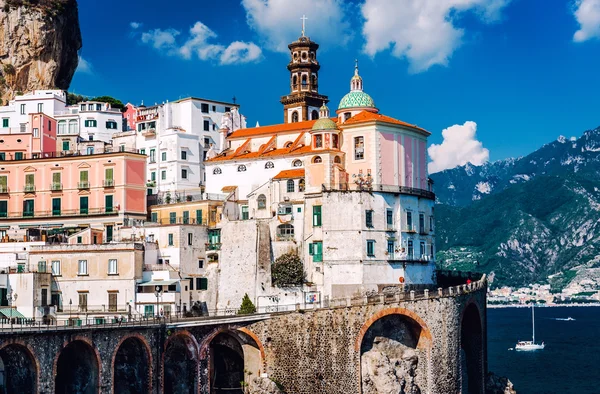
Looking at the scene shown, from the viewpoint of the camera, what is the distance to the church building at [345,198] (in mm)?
92250

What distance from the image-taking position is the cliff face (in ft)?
419

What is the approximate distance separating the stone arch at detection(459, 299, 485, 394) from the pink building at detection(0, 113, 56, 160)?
165 feet

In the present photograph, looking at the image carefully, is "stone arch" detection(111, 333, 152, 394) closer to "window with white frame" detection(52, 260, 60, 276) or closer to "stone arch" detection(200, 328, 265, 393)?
"stone arch" detection(200, 328, 265, 393)

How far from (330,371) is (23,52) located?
69.4 meters

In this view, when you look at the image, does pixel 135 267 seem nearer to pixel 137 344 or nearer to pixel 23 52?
pixel 137 344

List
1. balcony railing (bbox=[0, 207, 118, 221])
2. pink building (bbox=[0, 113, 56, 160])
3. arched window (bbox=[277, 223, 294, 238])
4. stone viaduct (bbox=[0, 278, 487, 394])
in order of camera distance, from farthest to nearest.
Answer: pink building (bbox=[0, 113, 56, 160]) → balcony railing (bbox=[0, 207, 118, 221]) → arched window (bbox=[277, 223, 294, 238]) → stone viaduct (bbox=[0, 278, 487, 394])

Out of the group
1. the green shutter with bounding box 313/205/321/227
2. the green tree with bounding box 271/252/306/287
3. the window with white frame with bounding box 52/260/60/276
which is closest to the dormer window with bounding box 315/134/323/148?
the green shutter with bounding box 313/205/321/227

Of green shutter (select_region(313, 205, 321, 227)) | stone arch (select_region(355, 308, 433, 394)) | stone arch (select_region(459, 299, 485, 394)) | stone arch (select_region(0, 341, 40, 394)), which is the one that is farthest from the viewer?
stone arch (select_region(459, 299, 485, 394))

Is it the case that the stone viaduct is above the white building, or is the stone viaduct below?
below

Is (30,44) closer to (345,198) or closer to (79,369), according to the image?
(345,198)

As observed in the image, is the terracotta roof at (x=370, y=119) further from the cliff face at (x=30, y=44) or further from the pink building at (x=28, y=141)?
the cliff face at (x=30, y=44)

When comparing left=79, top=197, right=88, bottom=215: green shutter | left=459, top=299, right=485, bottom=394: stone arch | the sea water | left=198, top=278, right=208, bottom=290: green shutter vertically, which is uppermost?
left=79, top=197, right=88, bottom=215: green shutter

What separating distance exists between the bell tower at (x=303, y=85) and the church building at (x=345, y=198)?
20.7m

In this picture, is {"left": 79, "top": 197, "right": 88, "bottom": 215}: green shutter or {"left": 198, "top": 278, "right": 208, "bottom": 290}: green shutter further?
{"left": 79, "top": 197, "right": 88, "bottom": 215}: green shutter
